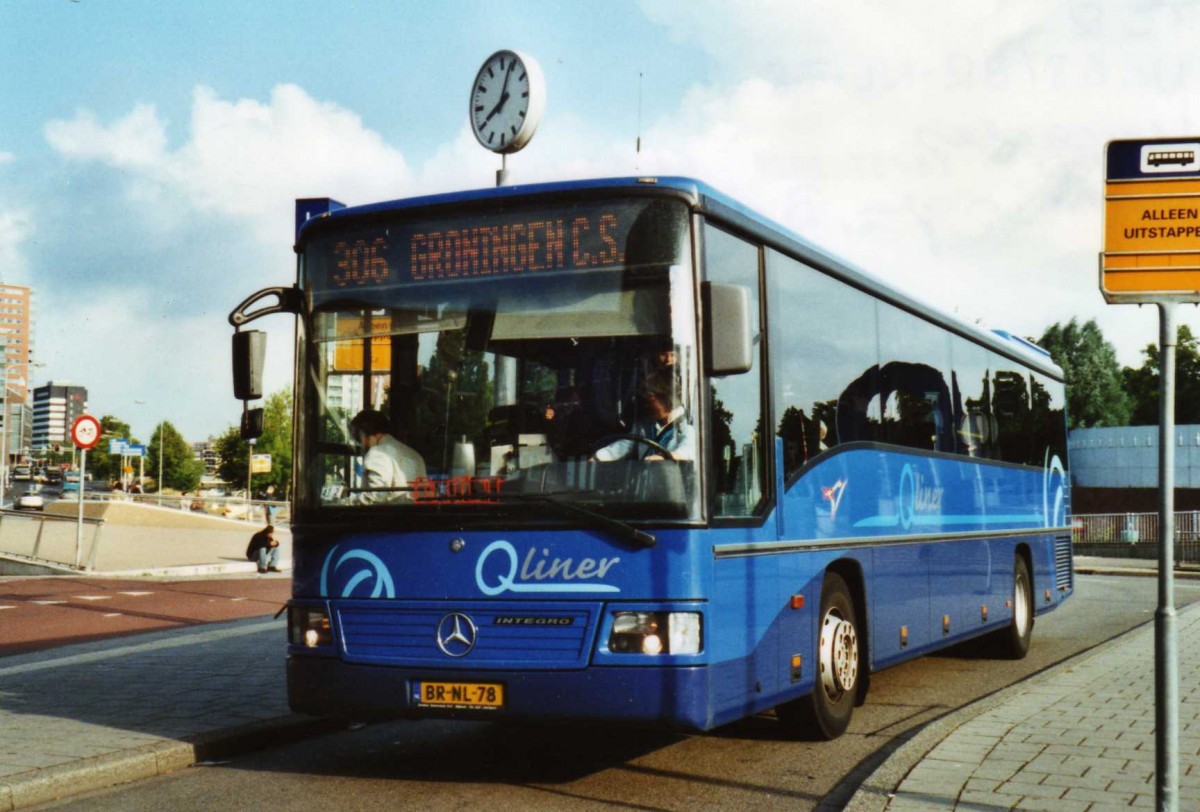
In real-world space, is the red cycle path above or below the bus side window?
below

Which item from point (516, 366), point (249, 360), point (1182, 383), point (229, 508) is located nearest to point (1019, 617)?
point (516, 366)

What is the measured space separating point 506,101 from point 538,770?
8.68 m

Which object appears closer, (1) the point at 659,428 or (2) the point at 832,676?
(1) the point at 659,428

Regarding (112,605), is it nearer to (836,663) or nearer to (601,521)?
(836,663)

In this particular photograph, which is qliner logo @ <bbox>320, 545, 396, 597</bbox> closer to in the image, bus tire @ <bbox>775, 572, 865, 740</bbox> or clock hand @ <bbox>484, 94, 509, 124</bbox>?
bus tire @ <bbox>775, 572, 865, 740</bbox>

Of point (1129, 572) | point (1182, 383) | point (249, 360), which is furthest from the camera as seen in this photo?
point (1182, 383)

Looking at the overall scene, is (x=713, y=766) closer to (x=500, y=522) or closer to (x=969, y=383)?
(x=500, y=522)

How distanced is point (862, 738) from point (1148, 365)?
302ft

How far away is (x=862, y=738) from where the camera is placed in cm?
852

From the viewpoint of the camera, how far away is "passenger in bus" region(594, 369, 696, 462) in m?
6.53

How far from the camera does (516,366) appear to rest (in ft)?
21.9

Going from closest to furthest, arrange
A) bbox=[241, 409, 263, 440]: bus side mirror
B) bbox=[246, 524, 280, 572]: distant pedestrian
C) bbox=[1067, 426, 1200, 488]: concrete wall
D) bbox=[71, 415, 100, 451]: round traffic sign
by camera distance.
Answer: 1. bbox=[241, 409, 263, 440]: bus side mirror
2. bbox=[71, 415, 100, 451]: round traffic sign
3. bbox=[246, 524, 280, 572]: distant pedestrian
4. bbox=[1067, 426, 1200, 488]: concrete wall

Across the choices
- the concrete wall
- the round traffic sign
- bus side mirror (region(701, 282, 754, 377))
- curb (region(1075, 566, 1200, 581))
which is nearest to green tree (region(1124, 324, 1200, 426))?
the concrete wall

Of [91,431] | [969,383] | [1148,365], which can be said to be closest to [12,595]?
[91,431]
